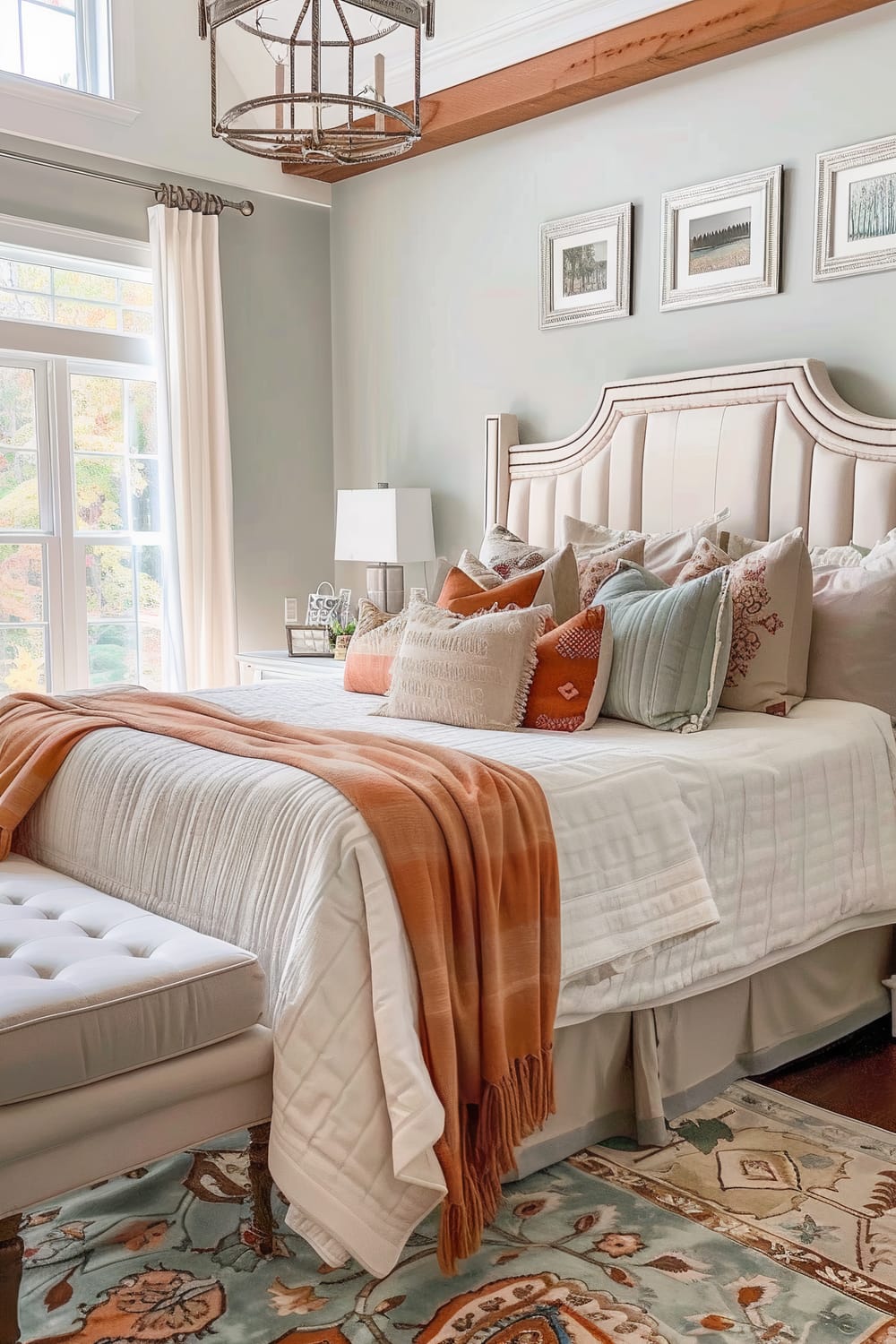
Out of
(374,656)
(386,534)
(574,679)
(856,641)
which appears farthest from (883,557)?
(386,534)

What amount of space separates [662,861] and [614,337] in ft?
7.74

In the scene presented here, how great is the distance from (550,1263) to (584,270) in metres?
3.24

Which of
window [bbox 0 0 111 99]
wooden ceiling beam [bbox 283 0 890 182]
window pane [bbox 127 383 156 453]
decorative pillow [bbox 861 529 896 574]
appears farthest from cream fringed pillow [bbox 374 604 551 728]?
window [bbox 0 0 111 99]

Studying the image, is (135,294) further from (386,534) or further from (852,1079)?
(852,1079)

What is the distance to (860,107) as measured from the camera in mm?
3312

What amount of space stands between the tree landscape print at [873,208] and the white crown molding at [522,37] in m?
0.85

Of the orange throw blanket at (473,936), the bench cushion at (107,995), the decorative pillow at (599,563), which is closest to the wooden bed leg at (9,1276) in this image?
the bench cushion at (107,995)

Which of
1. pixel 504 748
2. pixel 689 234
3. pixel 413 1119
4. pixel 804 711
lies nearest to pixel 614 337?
pixel 689 234

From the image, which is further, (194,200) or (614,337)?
(194,200)

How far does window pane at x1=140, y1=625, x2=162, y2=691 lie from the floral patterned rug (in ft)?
9.15

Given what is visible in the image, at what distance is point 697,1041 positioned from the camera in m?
2.46

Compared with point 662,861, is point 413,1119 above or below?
below

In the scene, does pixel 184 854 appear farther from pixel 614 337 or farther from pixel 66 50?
pixel 66 50

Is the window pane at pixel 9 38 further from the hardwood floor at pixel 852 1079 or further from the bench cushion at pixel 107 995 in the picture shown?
the hardwood floor at pixel 852 1079
